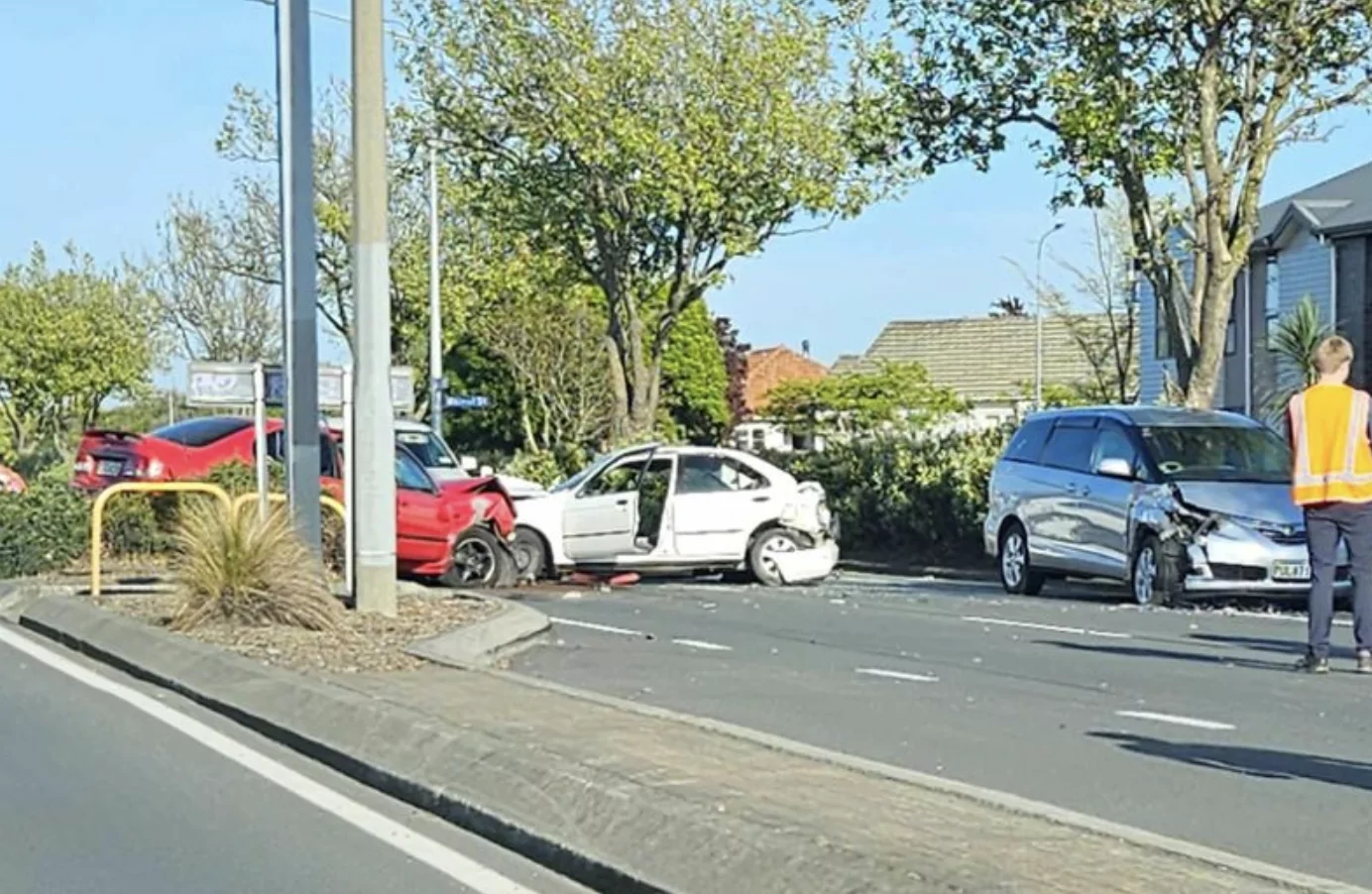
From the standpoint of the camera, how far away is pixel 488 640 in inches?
549

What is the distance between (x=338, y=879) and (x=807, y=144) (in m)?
26.5

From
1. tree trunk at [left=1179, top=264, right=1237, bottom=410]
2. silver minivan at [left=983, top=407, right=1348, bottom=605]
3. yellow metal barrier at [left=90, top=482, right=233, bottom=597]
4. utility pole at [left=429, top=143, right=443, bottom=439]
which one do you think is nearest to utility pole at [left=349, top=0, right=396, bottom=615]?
yellow metal barrier at [left=90, top=482, right=233, bottom=597]

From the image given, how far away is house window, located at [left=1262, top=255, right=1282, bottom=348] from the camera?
4591 cm

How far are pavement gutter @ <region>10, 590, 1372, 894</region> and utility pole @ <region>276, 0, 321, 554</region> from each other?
3490 mm

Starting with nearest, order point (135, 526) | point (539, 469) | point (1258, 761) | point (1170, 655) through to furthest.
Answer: point (1258, 761) < point (1170, 655) < point (135, 526) < point (539, 469)

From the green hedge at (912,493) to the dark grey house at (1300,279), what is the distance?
42.9 feet

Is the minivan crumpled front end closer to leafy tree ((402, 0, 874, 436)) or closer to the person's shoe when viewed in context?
the person's shoe

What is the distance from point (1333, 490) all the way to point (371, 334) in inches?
257

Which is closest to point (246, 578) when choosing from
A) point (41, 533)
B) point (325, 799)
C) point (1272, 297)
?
point (325, 799)

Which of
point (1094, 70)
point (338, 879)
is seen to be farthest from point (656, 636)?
point (1094, 70)

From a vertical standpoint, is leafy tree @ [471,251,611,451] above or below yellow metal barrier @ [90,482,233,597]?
above

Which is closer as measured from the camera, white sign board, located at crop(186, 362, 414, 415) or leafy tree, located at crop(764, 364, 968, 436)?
white sign board, located at crop(186, 362, 414, 415)

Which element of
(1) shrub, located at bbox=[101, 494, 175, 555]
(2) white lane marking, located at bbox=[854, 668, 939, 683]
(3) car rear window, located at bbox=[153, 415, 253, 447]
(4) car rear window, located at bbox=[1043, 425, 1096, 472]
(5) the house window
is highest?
(5) the house window

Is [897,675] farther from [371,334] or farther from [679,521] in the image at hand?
[679,521]
